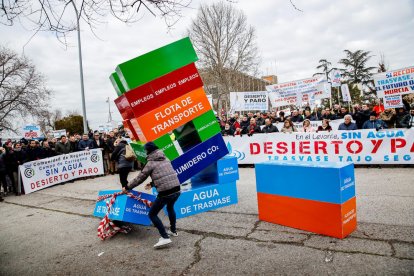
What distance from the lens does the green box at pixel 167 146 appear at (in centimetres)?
616

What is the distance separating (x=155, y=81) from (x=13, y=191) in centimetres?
1001

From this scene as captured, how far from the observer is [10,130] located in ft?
102

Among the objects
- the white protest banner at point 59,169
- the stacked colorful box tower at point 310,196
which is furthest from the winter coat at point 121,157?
the white protest banner at point 59,169

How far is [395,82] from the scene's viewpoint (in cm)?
1120

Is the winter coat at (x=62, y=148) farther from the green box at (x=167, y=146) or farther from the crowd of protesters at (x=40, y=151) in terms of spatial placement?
the green box at (x=167, y=146)

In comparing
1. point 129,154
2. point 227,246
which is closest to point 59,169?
point 129,154

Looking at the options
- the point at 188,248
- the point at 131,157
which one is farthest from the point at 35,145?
the point at 188,248

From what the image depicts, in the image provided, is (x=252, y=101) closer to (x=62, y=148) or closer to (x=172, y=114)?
(x=62, y=148)

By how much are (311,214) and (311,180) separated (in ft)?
1.94

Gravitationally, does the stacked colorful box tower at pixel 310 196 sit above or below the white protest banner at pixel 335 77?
below

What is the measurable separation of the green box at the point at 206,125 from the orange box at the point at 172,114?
10 centimetres

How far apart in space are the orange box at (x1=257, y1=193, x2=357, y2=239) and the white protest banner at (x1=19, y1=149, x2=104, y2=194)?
10.1 m

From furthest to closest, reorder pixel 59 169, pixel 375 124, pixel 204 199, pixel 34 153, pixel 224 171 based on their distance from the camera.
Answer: pixel 59 169
pixel 34 153
pixel 375 124
pixel 224 171
pixel 204 199

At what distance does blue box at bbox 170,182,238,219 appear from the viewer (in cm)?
662
